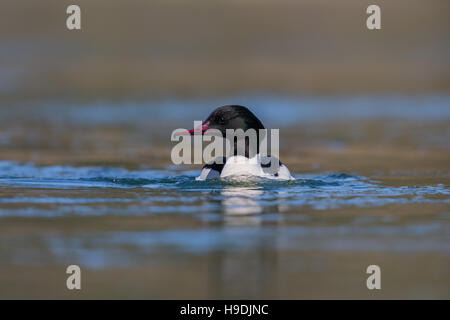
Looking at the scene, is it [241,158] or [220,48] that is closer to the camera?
[241,158]

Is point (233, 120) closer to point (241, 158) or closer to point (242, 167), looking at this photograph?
point (241, 158)

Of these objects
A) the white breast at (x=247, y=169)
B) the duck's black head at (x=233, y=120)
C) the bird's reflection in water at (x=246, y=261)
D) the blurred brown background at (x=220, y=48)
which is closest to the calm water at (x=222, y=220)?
the bird's reflection in water at (x=246, y=261)

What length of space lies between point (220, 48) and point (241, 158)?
12200mm

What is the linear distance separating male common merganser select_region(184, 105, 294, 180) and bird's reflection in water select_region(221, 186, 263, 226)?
31 centimetres

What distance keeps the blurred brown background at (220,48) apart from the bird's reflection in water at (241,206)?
10.7 metres

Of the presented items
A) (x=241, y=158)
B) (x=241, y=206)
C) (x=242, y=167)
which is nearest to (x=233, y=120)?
(x=241, y=158)

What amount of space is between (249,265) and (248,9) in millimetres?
17188

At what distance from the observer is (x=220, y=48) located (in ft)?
75.2
